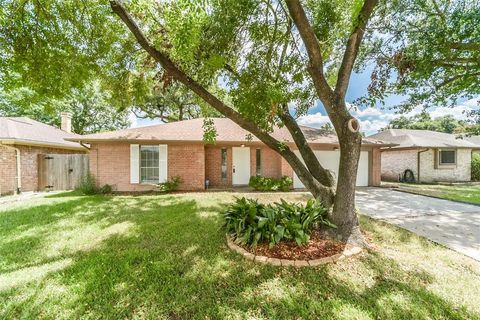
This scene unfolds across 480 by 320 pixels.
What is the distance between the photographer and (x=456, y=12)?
5438mm

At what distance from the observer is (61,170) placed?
11.3 m

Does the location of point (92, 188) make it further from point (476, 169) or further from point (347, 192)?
point (476, 169)

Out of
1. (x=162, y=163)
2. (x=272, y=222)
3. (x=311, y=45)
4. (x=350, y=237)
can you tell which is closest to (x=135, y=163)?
(x=162, y=163)

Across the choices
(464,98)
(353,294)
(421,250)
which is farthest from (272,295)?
(464,98)

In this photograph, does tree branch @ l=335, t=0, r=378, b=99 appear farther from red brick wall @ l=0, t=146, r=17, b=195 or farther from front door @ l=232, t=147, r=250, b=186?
red brick wall @ l=0, t=146, r=17, b=195

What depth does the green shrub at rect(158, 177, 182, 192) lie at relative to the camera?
10019 millimetres

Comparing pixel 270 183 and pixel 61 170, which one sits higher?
pixel 61 170

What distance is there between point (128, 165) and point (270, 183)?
268 inches

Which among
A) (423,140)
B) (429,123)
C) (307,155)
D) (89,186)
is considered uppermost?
(429,123)

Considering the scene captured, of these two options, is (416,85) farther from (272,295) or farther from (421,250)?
(272,295)

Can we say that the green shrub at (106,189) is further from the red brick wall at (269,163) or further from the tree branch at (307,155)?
the tree branch at (307,155)

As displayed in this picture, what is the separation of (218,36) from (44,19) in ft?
13.7

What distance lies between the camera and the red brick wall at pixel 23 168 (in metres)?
9.70

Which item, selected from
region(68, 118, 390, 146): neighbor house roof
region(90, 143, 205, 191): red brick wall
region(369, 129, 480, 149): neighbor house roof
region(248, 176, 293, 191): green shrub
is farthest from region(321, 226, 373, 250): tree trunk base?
region(369, 129, 480, 149): neighbor house roof
